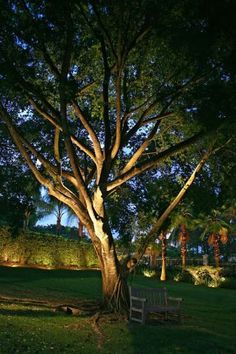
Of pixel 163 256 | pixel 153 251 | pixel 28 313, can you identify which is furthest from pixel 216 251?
pixel 28 313

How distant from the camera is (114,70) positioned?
536 inches

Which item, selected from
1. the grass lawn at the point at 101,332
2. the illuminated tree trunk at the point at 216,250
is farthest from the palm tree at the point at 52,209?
the grass lawn at the point at 101,332

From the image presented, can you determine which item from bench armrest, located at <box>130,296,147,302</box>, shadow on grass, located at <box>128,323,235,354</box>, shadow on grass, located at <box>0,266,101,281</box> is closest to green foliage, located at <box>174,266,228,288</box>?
shadow on grass, located at <box>0,266,101,281</box>

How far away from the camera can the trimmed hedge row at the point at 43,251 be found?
31.8 m

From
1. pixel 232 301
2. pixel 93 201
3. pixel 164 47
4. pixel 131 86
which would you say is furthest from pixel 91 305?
pixel 232 301

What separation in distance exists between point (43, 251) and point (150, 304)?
71.4ft

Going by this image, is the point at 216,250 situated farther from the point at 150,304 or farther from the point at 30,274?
the point at 150,304

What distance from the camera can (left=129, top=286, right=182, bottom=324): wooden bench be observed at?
12.4 meters

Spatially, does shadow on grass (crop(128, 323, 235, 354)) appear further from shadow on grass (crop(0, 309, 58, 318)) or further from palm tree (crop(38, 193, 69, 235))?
palm tree (crop(38, 193, 69, 235))

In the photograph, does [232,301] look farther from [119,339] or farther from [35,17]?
[35,17]

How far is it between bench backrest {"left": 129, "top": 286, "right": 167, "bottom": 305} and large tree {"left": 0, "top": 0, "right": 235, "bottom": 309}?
510 mm

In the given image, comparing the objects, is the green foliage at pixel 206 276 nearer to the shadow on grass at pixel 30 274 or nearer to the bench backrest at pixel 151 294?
the shadow on grass at pixel 30 274

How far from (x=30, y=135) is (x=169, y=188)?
5446mm

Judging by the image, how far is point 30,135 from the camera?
1720cm
